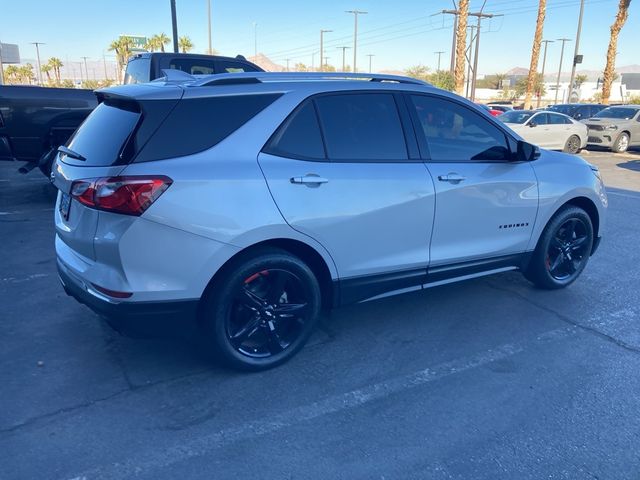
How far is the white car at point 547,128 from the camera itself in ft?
54.3

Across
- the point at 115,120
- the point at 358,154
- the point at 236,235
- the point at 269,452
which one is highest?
the point at 115,120

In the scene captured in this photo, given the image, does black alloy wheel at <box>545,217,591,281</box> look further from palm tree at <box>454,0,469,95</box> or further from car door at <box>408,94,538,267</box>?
palm tree at <box>454,0,469,95</box>

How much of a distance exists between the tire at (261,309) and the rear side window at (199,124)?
0.73 meters

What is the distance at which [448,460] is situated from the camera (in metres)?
2.68

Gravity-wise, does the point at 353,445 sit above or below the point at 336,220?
below

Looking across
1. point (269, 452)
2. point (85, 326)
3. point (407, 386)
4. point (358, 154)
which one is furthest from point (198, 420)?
point (358, 154)

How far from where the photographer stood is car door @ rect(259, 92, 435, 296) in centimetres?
331

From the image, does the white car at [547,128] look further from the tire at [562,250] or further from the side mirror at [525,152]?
the side mirror at [525,152]

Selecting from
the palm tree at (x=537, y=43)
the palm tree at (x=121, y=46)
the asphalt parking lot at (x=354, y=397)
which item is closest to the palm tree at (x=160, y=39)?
the palm tree at (x=121, y=46)

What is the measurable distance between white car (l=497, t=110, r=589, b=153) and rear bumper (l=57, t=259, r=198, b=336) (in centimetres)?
1519

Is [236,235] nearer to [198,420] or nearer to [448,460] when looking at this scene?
[198,420]

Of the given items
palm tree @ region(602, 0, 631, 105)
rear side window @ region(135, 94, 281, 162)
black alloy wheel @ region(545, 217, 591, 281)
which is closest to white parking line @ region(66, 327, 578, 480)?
black alloy wheel @ region(545, 217, 591, 281)

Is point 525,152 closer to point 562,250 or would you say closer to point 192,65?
point 562,250

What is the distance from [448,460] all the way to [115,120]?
2.67m
